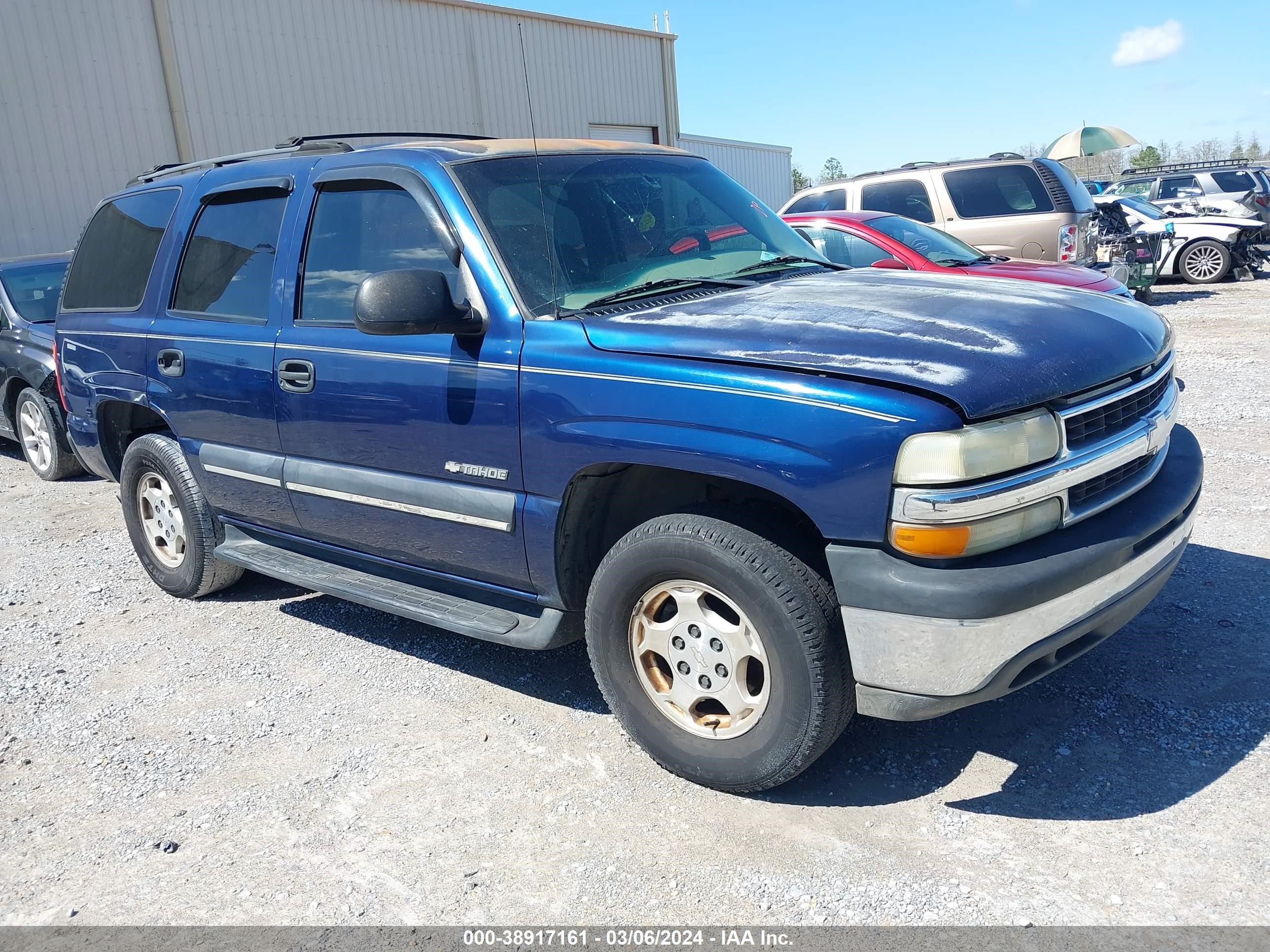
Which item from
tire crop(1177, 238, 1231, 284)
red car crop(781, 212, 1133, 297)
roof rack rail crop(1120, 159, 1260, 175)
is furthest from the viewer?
roof rack rail crop(1120, 159, 1260, 175)

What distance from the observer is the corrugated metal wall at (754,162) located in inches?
938

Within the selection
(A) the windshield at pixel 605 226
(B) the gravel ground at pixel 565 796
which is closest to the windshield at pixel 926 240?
(B) the gravel ground at pixel 565 796

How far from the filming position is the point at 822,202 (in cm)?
1193

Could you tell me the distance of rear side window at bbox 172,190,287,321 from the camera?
4094mm

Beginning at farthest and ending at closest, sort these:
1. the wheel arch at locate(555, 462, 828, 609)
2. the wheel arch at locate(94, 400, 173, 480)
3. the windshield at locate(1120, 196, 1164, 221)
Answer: the windshield at locate(1120, 196, 1164, 221), the wheel arch at locate(94, 400, 173, 480), the wheel arch at locate(555, 462, 828, 609)

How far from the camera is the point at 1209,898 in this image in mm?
2410

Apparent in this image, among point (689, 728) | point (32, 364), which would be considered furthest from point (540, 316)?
point (32, 364)

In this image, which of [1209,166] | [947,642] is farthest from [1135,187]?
[947,642]

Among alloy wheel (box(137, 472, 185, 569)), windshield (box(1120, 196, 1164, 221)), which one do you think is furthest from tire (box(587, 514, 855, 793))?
windshield (box(1120, 196, 1164, 221))

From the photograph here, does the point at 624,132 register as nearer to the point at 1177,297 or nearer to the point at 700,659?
the point at 1177,297

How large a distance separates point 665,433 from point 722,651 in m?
0.67

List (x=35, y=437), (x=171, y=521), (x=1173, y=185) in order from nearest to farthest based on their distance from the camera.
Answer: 1. (x=171, y=521)
2. (x=35, y=437)
3. (x=1173, y=185)

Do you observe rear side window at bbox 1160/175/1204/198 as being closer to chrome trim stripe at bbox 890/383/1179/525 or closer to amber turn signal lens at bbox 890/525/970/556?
chrome trim stripe at bbox 890/383/1179/525

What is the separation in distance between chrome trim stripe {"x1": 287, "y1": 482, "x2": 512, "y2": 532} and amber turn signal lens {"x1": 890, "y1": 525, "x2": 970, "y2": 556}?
134 cm
